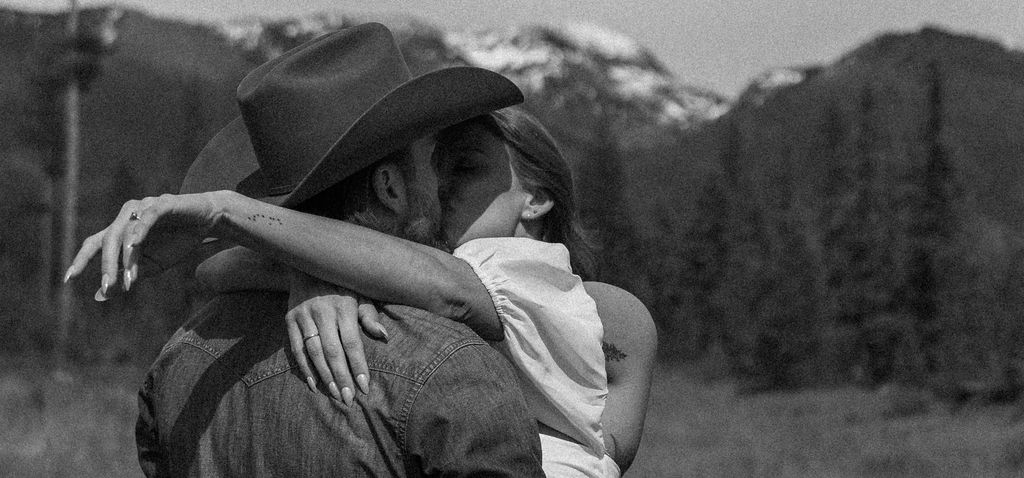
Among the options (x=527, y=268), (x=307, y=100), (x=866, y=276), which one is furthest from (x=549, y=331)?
(x=866, y=276)

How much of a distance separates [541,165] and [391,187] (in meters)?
0.40

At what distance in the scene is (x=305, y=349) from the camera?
6.94ft

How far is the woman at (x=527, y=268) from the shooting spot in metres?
2.13

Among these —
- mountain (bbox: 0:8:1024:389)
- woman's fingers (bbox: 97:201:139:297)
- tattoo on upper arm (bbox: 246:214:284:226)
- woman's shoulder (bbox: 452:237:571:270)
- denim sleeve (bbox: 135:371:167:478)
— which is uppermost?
woman's fingers (bbox: 97:201:139:297)

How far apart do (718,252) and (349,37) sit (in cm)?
7260

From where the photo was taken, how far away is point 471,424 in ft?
6.38

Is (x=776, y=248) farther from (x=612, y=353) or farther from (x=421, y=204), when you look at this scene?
(x=421, y=204)

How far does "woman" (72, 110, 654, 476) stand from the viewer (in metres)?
2.13

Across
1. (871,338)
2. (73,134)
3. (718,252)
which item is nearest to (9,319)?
(73,134)

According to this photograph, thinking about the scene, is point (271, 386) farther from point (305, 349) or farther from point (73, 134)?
point (73, 134)

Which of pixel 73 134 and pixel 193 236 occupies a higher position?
pixel 193 236

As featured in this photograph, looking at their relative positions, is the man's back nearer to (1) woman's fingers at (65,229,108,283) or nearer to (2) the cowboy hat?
(2) the cowboy hat

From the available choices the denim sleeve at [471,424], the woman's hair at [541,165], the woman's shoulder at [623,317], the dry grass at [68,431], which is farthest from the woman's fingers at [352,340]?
the dry grass at [68,431]

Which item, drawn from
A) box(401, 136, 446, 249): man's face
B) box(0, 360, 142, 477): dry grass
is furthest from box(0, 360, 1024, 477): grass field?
box(401, 136, 446, 249): man's face
